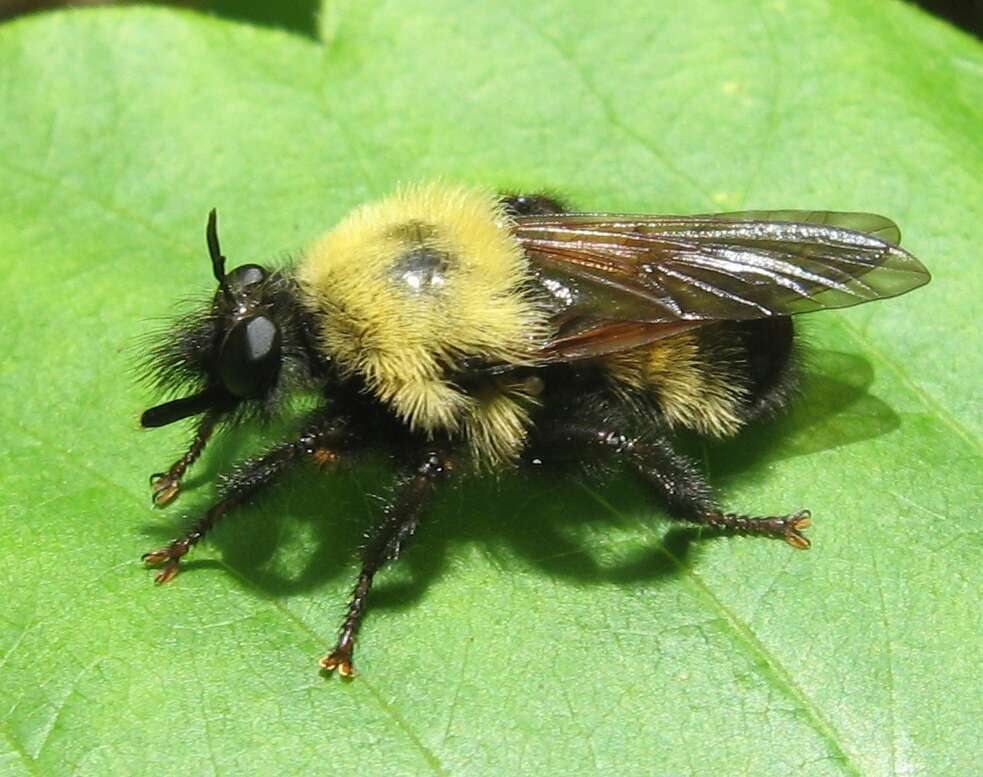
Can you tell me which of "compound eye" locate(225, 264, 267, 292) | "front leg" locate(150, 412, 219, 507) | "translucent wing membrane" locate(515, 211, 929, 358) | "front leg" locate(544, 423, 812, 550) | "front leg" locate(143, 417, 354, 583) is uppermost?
"translucent wing membrane" locate(515, 211, 929, 358)

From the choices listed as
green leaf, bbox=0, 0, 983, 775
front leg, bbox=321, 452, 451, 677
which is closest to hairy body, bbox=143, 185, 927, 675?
front leg, bbox=321, 452, 451, 677

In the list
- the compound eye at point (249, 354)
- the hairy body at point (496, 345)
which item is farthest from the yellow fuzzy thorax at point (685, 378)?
the compound eye at point (249, 354)

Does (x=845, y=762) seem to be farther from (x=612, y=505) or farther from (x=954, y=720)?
(x=612, y=505)

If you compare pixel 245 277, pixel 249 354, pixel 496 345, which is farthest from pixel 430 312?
pixel 245 277

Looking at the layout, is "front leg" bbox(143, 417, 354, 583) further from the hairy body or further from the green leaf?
the green leaf

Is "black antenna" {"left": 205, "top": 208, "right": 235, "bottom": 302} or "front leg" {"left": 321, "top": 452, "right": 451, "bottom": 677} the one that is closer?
"black antenna" {"left": 205, "top": 208, "right": 235, "bottom": 302}

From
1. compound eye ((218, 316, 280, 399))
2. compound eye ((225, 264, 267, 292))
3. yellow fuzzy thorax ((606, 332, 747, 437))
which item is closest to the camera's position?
compound eye ((218, 316, 280, 399))

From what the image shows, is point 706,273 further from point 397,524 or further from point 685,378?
point 397,524
